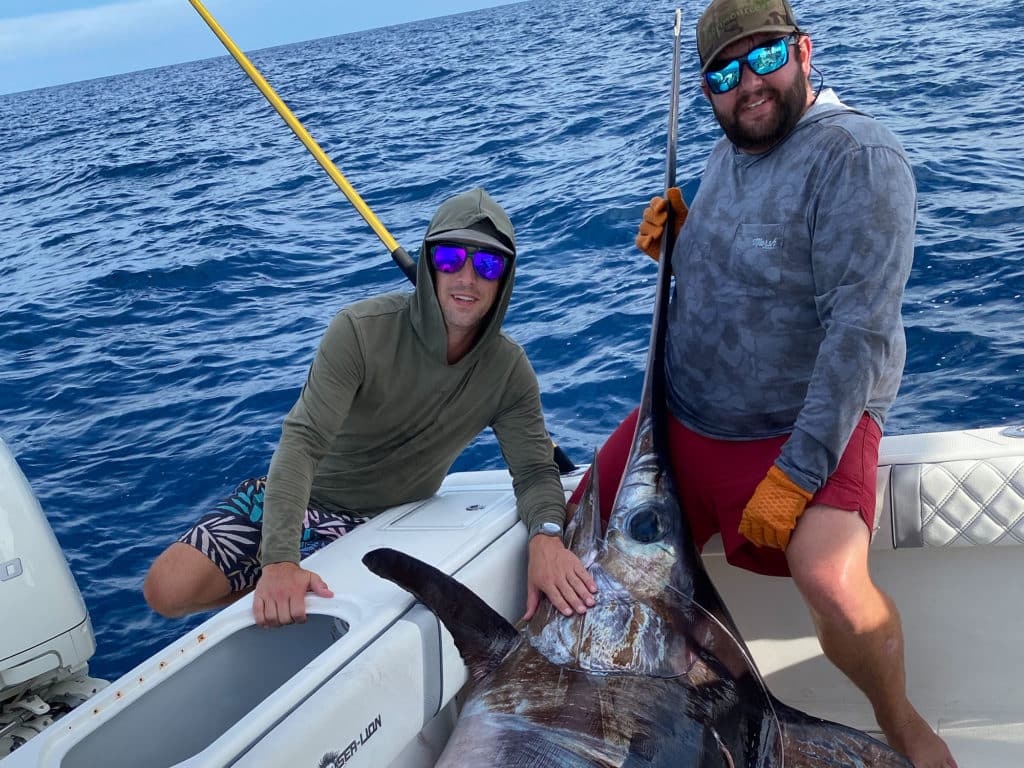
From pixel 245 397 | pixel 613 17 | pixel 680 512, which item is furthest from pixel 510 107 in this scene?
pixel 680 512

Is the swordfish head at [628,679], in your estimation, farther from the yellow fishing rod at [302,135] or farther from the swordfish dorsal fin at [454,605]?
the yellow fishing rod at [302,135]

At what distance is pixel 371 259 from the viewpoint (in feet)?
25.6

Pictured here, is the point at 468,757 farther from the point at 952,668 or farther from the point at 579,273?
the point at 579,273

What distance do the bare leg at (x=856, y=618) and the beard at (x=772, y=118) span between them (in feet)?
2.65

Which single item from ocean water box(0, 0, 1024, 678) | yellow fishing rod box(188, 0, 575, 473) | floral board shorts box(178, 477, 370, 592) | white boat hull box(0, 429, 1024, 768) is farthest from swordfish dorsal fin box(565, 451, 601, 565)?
ocean water box(0, 0, 1024, 678)

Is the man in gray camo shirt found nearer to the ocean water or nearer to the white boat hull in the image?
the white boat hull

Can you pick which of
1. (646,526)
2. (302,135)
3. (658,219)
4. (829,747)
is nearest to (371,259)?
(302,135)

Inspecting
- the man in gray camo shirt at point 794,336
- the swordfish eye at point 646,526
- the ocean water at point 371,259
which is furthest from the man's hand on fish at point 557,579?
the ocean water at point 371,259

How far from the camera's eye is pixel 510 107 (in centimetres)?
1305

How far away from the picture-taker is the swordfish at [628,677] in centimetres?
158

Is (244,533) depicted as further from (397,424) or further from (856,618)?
(856,618)

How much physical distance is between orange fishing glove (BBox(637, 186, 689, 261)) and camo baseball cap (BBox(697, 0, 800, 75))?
41cm

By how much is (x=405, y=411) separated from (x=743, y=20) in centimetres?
117

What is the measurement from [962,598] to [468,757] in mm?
1294
